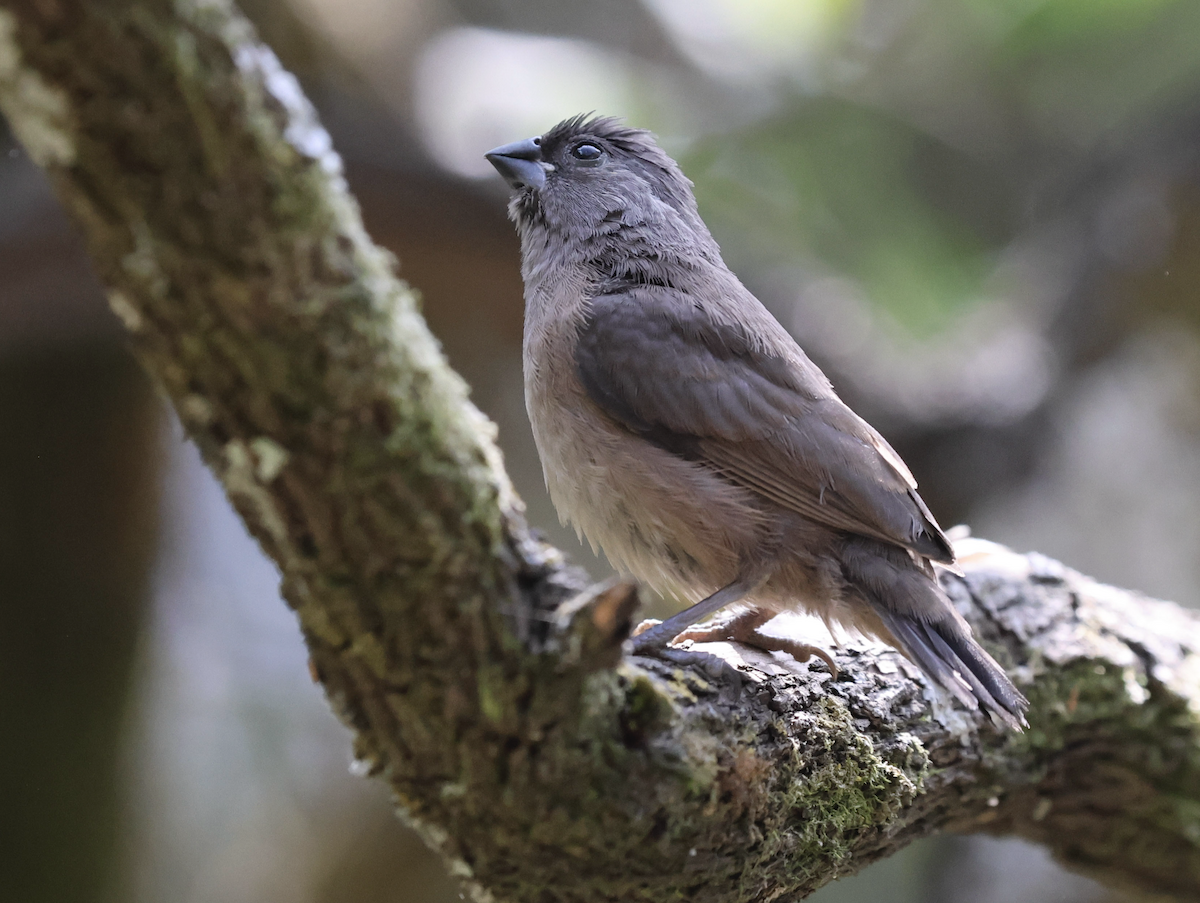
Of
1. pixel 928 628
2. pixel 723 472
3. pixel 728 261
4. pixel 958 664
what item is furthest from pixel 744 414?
pixel 728 261

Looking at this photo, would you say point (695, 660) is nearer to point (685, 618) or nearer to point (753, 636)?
point (685, 618)

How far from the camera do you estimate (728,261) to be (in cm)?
655

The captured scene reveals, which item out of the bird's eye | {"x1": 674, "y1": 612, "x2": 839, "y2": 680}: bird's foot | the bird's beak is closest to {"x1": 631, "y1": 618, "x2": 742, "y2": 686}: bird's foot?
{"x1": 674, "y1": 612, "x2": 839, "y2": 680}: bird's foot

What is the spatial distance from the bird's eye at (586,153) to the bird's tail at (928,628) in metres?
2.08

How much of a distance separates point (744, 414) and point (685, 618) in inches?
30.0

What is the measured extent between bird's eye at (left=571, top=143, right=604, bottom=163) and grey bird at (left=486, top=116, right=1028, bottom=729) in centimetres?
85

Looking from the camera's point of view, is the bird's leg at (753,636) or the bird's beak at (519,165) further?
the bird's beak at (519,165)

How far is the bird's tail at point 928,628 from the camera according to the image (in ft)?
8.95

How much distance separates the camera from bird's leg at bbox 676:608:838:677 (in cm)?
312

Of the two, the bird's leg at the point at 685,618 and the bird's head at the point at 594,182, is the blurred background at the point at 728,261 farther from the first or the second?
the bird's leg at the point at 685,618

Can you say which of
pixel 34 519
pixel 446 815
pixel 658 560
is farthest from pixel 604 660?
pixel 34 519

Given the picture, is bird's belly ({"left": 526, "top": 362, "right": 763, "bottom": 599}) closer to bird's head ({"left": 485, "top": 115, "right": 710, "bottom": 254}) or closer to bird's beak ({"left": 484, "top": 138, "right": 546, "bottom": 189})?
bird's head ({"left": 485, "top": 115, "right": 710, "bottom": 254})

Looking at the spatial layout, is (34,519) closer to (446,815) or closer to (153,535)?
(153,535)

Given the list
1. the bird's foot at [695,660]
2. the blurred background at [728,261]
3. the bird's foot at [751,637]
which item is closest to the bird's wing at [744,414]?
the bird's foot at [751,637]
